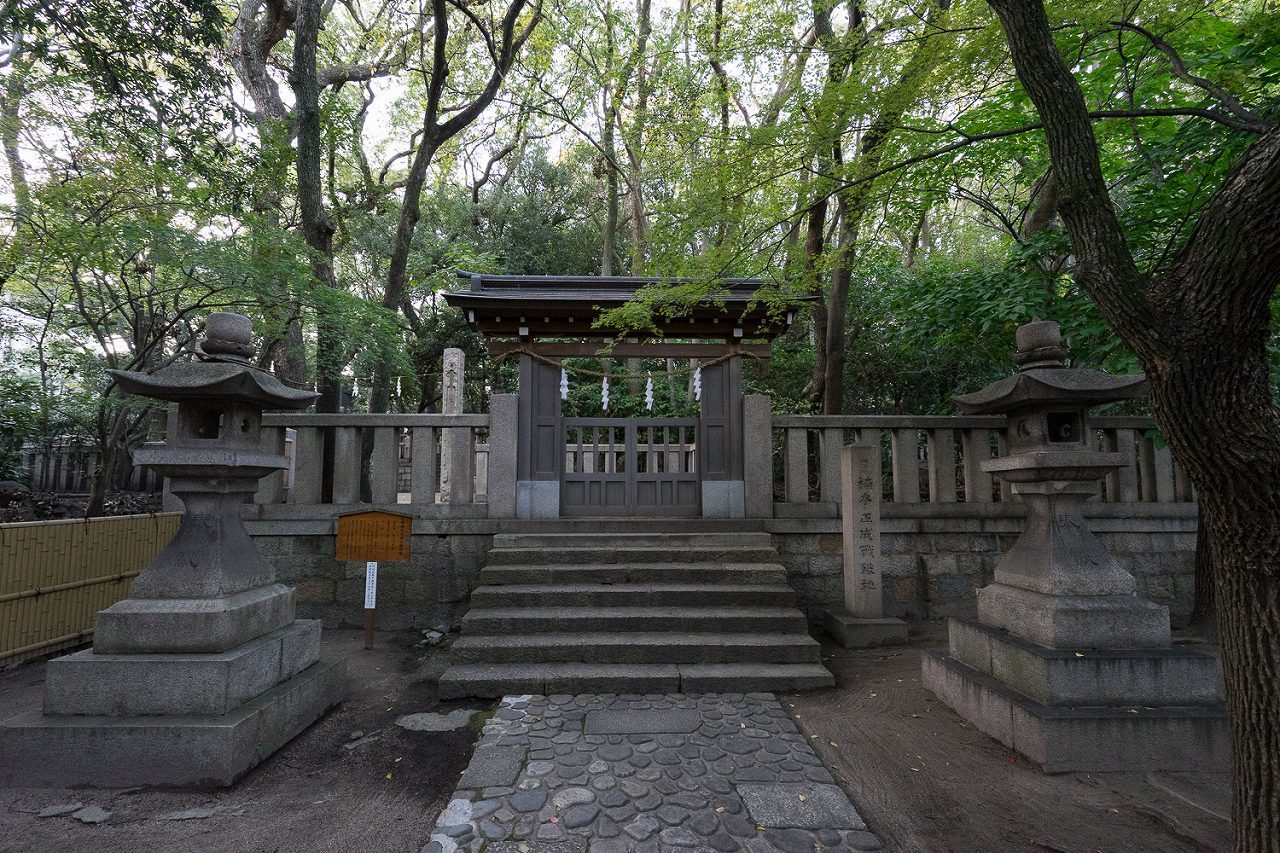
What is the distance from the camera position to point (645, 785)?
10.1ft

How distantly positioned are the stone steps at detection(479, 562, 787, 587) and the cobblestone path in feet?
4.85

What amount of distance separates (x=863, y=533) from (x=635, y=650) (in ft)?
9.30

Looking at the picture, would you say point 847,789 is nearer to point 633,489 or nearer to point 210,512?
point 633,489

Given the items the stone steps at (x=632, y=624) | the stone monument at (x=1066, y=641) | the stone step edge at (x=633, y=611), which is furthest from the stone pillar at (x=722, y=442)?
the stone monument at (x=1066, y=641)

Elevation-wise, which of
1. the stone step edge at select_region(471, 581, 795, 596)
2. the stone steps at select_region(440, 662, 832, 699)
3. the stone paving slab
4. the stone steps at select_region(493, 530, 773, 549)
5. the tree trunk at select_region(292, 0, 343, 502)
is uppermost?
the tree trunk at select_region(292, 0, 343, 502)

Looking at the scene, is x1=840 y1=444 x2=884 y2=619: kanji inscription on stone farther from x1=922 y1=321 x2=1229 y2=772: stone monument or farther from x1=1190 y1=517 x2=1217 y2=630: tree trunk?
x1=1190 y1=517 x2=1217 y2=630: tree trunk

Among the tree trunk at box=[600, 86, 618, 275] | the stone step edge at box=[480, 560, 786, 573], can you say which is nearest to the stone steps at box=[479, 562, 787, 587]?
the stone step edge at box=[480, 560, 786, 573]

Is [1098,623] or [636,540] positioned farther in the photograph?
[636,540]

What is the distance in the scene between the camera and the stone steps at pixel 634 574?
5.49 m

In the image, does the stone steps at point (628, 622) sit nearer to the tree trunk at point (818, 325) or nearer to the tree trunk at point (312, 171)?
the tree trunk at point (312, 171)

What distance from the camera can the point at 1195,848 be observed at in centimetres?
258

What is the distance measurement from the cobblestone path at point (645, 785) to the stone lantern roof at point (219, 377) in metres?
2.99

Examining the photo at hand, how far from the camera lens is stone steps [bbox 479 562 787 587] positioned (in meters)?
5.49

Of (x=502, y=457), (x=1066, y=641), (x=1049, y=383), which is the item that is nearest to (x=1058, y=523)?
(x=1066, y=641)
